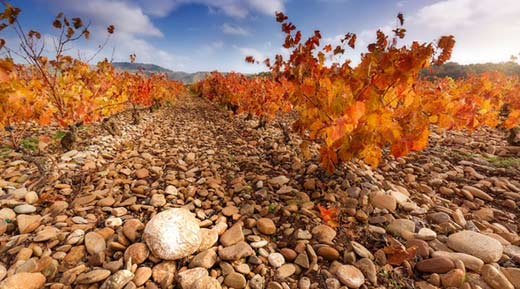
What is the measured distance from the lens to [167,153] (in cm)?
467

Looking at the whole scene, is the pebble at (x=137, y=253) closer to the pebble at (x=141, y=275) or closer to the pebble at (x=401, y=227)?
the pebble at (x=141, y=275)

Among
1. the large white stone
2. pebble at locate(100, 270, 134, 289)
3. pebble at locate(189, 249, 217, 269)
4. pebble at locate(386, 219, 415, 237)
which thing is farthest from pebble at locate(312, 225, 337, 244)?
pebble at locate(100, 270, 134, 289)

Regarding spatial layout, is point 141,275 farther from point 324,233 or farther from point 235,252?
point 324,233

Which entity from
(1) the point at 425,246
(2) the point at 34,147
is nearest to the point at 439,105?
(1) the point at 425,246

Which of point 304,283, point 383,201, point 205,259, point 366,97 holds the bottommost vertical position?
point 304,283

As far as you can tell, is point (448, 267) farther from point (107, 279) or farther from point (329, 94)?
point (107, 279)

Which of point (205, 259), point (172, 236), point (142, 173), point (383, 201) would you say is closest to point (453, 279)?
point (383, 201)

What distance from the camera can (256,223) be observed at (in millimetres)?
2551

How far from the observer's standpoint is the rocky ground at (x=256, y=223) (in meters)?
1.91

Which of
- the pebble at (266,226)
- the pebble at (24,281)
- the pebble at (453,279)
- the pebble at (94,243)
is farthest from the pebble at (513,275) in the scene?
the pebble at (24,281)

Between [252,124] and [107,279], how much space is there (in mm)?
5891

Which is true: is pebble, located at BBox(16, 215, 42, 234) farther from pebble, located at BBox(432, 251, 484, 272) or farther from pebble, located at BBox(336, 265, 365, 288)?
pebble, located at BBox(432, 251, 484, 272)

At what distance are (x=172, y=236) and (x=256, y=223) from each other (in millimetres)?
849

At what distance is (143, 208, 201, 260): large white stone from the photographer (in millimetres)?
2023
